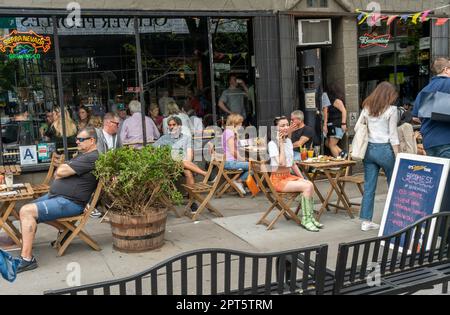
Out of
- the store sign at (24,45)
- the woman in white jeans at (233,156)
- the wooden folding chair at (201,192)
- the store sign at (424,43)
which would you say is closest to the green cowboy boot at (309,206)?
the wooden folding chair at (201,192)

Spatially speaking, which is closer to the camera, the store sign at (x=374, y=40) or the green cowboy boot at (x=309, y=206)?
the green cowboy boot at (x=309, y=206)

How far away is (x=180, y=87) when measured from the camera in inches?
344

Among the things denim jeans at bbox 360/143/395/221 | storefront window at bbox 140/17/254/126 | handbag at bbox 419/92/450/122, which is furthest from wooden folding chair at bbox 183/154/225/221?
handbag at bbox 419/92/450/122

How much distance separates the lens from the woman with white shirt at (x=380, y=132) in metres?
5.39

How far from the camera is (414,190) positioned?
448cm

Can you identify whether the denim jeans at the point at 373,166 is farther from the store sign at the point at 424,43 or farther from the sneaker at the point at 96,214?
the store sign at the point at 424,43

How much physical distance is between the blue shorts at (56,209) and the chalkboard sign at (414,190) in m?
3.13

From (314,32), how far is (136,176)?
5.48 meters

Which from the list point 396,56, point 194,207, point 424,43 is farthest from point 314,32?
point 194,207

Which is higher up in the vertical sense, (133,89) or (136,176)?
(133,89)

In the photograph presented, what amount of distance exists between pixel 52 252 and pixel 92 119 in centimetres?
329

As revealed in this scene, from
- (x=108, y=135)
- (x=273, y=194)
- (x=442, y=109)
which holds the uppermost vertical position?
(x=442, y=109)

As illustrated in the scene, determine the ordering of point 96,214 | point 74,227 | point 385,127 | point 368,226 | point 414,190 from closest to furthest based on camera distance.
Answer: point 414,190, point 74,227, point 385,127, point 368,226, point 96,214

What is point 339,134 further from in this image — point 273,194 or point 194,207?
point 273,194
